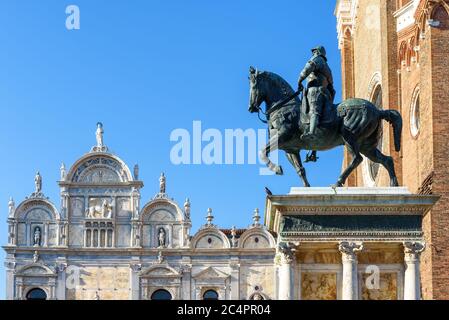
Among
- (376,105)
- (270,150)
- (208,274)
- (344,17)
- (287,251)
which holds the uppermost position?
(344,17)

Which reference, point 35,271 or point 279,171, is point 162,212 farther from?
point 279,171

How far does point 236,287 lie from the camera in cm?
4791

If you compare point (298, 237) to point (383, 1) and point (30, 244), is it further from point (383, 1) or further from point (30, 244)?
point (30, 244)

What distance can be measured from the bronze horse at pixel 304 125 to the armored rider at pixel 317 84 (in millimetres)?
120

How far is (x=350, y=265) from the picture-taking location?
1472 centimetres

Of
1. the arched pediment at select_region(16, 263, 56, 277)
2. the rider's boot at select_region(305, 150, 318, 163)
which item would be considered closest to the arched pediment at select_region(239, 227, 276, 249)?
the arched pediment at select_region(16, 263, 56, 277)

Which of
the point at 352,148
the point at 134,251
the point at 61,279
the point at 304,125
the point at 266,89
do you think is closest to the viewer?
the point at 304,125

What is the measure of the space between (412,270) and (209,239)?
34.3 meters

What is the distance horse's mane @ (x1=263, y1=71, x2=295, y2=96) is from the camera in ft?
51.7

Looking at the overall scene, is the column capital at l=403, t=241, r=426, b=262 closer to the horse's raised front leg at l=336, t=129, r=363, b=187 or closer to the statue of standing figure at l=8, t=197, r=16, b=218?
the horse's raised front leg at l=336, t=129, r=363, b=187

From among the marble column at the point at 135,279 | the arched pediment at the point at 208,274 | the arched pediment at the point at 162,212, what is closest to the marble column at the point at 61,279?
the marble column at the point at 135,279

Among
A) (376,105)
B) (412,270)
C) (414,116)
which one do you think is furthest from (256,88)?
(376,105)

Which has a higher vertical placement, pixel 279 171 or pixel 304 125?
pixel 304 125

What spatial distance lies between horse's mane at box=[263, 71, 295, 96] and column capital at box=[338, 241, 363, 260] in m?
2.38
